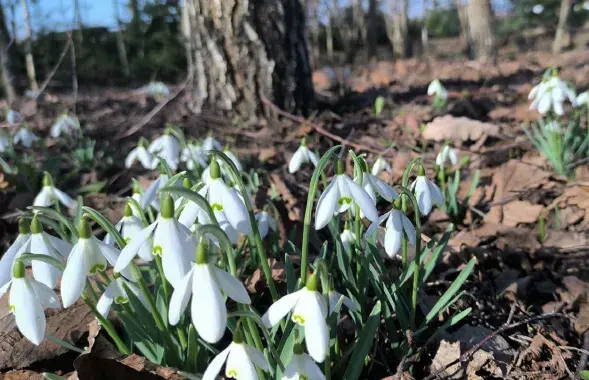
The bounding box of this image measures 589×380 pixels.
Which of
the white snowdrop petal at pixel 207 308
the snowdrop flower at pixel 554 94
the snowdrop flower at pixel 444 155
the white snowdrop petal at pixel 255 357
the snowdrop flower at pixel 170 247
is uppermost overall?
the snowdrop flower at pixel 554 94

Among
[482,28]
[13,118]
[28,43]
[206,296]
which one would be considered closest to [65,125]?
[13,118]

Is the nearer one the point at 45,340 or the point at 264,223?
the point at 45,340

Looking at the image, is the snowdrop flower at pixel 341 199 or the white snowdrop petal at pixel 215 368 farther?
the snowdrop flower at pixel 341 199

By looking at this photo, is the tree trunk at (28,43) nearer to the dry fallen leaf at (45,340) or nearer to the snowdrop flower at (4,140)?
the snowdrop flower at (4,140)

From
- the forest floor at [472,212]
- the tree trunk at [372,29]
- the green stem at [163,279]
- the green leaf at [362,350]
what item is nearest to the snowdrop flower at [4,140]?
the forest floor at [472,212]

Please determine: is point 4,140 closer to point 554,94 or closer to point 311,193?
point 311,193

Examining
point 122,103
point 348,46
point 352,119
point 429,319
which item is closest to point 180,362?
point 429,319
